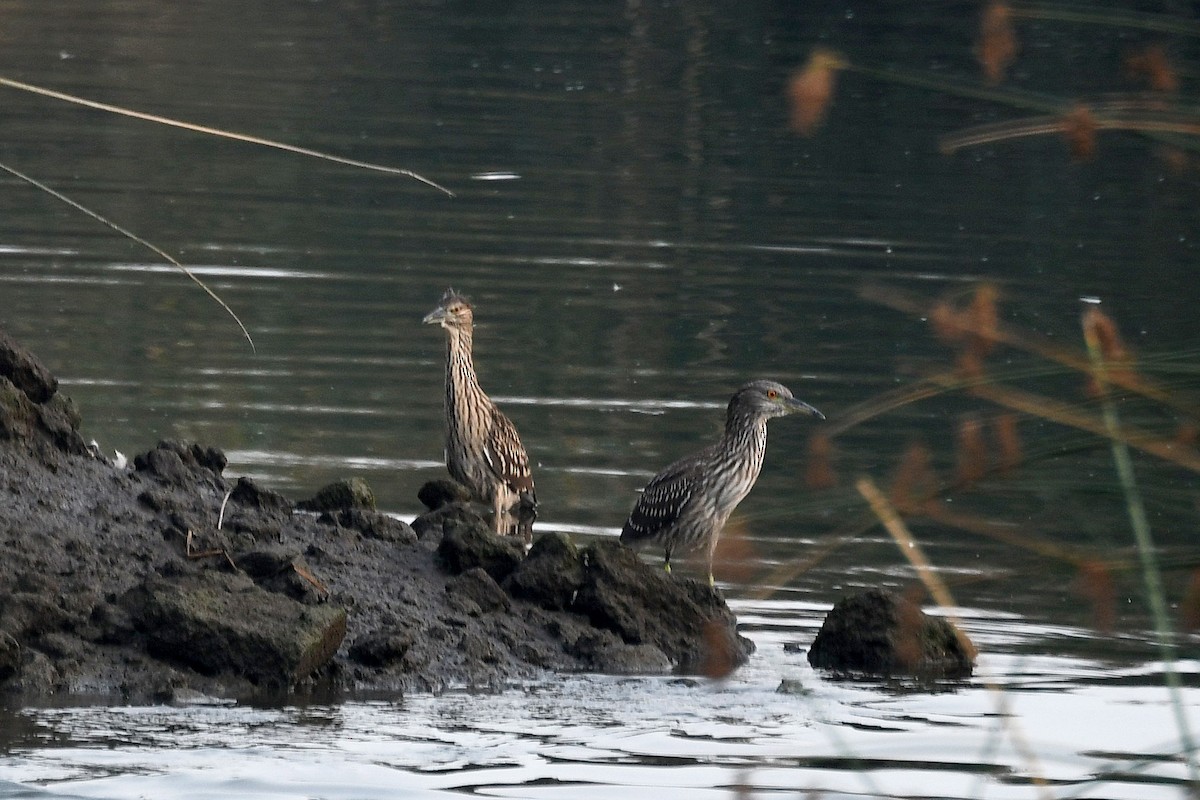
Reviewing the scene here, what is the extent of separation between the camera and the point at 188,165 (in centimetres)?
2569

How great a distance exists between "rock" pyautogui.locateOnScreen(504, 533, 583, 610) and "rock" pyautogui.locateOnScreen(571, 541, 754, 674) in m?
0.05

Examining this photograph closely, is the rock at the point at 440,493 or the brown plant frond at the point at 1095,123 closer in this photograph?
the brown plant frond at the point at 1095,123

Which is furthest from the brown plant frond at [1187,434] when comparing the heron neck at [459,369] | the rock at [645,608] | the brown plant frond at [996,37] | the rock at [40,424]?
the heron neck at [459,369]

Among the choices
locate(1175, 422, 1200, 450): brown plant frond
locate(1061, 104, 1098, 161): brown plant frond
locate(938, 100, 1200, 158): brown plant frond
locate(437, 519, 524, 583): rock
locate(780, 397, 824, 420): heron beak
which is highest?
locate(938, 100, 1200, 158): brown plant frond

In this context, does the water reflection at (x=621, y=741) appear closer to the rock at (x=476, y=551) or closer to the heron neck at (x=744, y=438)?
the rock at (x=476, y=551)

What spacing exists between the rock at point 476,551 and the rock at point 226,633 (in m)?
1.28

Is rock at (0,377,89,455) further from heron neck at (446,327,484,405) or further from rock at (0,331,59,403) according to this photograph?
heron neck at (446,327,484,405)

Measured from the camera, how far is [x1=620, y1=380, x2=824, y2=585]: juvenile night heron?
10594 mm

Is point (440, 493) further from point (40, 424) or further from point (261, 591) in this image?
point (261, 591)

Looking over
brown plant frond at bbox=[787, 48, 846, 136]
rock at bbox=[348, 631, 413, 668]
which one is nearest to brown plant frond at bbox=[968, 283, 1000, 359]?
brown plant frond at bbox=[787, 48, 846, 136]

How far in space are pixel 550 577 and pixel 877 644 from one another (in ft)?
4.21

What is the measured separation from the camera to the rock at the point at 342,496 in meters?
9.80

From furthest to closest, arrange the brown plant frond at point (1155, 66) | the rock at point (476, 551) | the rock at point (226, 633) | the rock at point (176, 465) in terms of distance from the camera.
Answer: the rock at point (176, 465), the rock at point (476, 551), the rock at point (226, 633), the brown plant frond at point (1155, 66)

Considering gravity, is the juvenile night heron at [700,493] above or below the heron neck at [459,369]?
below
